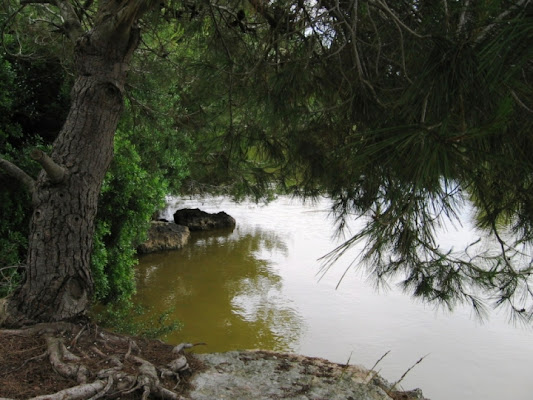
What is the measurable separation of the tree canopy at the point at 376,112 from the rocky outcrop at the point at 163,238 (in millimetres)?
3678

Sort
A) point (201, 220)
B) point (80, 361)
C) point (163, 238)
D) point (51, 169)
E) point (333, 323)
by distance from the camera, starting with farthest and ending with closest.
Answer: point (201, 220) < point (163, 238) < point (333, 323) < point (51, 169) < point (80, 361)

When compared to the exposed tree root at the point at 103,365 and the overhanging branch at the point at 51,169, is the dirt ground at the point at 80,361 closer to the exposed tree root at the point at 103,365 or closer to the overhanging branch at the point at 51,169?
the exposed tree root at the point at 103,365

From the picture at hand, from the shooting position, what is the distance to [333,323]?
575 cm

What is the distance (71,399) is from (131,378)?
A: 27 centimetres

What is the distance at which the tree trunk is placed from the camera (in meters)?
2.26

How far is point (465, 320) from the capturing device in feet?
19.3

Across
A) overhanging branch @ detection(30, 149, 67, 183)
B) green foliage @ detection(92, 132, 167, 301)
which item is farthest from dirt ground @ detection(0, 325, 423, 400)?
green foliage @ detection(92, 132, 167, 301)

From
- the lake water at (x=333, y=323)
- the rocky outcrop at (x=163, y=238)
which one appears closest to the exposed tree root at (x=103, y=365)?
the lake water at (x=333, y=323)

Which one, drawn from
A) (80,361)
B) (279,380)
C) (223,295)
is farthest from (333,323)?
(80,361)

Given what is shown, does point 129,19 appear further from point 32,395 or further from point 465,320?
point 465,320

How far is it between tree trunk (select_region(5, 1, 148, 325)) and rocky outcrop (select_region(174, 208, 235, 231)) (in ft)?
29.9

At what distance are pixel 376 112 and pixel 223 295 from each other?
193 inches

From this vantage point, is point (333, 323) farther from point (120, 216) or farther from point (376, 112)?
point (376, 112)

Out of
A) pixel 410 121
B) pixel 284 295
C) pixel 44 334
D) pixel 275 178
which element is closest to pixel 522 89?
pixel 410 121
